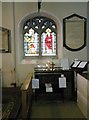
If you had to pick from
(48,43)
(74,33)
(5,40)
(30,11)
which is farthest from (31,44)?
(74,33)

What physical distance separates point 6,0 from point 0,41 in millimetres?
1248

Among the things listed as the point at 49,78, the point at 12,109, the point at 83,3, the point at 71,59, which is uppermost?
the point at 83,3

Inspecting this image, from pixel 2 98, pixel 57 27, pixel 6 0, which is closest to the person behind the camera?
pixel 2 98

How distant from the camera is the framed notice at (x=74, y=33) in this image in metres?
7.79

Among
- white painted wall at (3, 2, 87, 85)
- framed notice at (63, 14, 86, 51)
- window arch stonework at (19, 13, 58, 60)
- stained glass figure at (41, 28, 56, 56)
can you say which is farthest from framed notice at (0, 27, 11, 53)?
framed notice at (63, 14, 86, 51)

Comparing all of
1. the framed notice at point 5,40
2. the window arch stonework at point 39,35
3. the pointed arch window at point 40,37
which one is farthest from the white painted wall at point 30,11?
the pointed arch window at point 40,37

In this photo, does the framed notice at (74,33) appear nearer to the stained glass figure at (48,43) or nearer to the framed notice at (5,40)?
the stained glass figure at (48,43)

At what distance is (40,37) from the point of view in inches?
324

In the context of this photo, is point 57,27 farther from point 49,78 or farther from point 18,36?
point 49,78

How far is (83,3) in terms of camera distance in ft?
25.4

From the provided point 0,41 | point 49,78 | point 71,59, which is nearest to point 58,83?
point 49,78

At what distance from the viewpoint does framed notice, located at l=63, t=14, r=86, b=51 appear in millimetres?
7786

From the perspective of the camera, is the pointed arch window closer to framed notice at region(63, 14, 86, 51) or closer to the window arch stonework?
the window arch stonework

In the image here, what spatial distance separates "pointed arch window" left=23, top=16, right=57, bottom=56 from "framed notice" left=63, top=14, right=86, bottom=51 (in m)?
0.52
